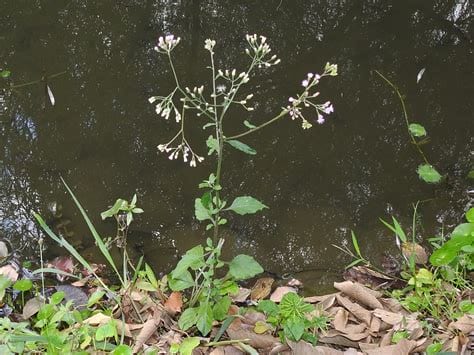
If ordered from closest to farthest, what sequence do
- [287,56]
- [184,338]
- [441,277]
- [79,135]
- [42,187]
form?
[184,338]
[441,277]
[42,187]
[79,135]
[287,56]

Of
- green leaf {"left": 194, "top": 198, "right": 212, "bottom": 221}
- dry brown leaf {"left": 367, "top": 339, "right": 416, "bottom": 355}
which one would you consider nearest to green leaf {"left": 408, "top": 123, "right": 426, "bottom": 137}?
dry brown leaf {"left": 367, "top": 339, "right": 416, "bottom": 355}

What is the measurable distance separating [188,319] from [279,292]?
44cm

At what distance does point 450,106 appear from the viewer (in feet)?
9.96

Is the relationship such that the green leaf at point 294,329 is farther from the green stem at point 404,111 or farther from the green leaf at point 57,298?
the green stem at point 404,111

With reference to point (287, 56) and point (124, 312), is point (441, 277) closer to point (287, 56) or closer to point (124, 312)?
point (124, 312)

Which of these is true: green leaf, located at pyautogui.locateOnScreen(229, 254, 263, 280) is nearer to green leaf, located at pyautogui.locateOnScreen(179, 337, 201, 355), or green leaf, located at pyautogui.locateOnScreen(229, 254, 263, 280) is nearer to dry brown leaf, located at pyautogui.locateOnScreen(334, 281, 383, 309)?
green leaf, located at pyautogui.locateOnScreen(179, 337, 201, 355)

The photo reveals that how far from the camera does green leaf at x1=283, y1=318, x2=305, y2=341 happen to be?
6.81 ft

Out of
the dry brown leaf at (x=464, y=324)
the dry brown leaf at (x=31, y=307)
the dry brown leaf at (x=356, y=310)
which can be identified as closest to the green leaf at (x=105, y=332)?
the dry brown leaf at (x=31, y=307)

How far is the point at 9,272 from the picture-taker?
96.7 inches

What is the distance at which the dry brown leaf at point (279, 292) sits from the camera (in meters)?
2.38

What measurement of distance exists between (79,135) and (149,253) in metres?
0.76

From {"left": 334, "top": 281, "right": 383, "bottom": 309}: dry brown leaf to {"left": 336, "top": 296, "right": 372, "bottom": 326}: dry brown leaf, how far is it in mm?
34

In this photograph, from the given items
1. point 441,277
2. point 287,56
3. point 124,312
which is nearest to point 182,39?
point 287,56

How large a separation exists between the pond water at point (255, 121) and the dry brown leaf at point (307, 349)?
0.43 meters
